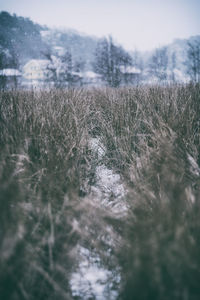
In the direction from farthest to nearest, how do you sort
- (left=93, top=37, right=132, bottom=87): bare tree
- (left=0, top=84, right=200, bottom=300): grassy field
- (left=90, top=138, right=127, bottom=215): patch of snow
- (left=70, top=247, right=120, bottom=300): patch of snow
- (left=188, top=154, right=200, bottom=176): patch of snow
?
1. (left=93, top=37, right=132, bottom=87): bare tree
2. (left=90, top=138, right=127, bottom=215): patch of snow
3. (left=188, top=154, right=200, bottom=176): patch of snow
4. (left=70, top=247, right=120, bottom=300): patch of snow
5. (left=0, top=84, right=200, bottom=300): grassy field

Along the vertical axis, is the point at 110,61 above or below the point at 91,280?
above

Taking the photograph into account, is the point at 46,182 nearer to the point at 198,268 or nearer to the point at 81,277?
the point at 81,277

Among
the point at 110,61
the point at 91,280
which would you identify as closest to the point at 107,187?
the point at 91,280

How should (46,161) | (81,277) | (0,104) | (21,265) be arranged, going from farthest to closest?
(0,104) → (46,161) → (81,277) → (21,265)

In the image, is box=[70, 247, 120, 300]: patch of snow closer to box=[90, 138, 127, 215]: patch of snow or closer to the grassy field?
the grassy field

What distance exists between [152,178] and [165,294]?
67 centimetres

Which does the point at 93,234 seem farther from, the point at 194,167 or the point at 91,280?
the point at 194,167

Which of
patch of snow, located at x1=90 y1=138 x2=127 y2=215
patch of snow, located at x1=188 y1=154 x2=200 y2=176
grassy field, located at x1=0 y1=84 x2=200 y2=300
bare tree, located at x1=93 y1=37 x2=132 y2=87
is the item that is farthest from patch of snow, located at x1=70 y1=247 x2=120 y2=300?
bare tree, located at x1=93 y1=37 x2=132 y2=87

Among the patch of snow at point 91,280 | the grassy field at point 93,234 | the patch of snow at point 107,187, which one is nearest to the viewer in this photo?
the grassy field at point 93,234

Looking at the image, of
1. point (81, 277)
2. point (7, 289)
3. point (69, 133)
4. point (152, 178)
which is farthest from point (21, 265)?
point (69, 133)

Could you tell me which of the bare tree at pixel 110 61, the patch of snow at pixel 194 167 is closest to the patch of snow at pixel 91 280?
the patch of snow at pixel 194 167

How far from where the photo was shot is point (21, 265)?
696 millimetres

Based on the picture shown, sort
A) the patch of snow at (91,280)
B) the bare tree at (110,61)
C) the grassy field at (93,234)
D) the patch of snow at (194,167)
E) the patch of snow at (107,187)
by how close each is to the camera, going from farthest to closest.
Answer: the bare tree at (110,61), the patch of snow at (107,187), the patch of snow at (194,167), the patch of snow at (91,280), the grassy field at (93,234)

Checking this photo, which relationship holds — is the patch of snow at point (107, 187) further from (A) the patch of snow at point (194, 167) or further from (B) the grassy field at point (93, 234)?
(A) the patch of snow at point (194, 167)
